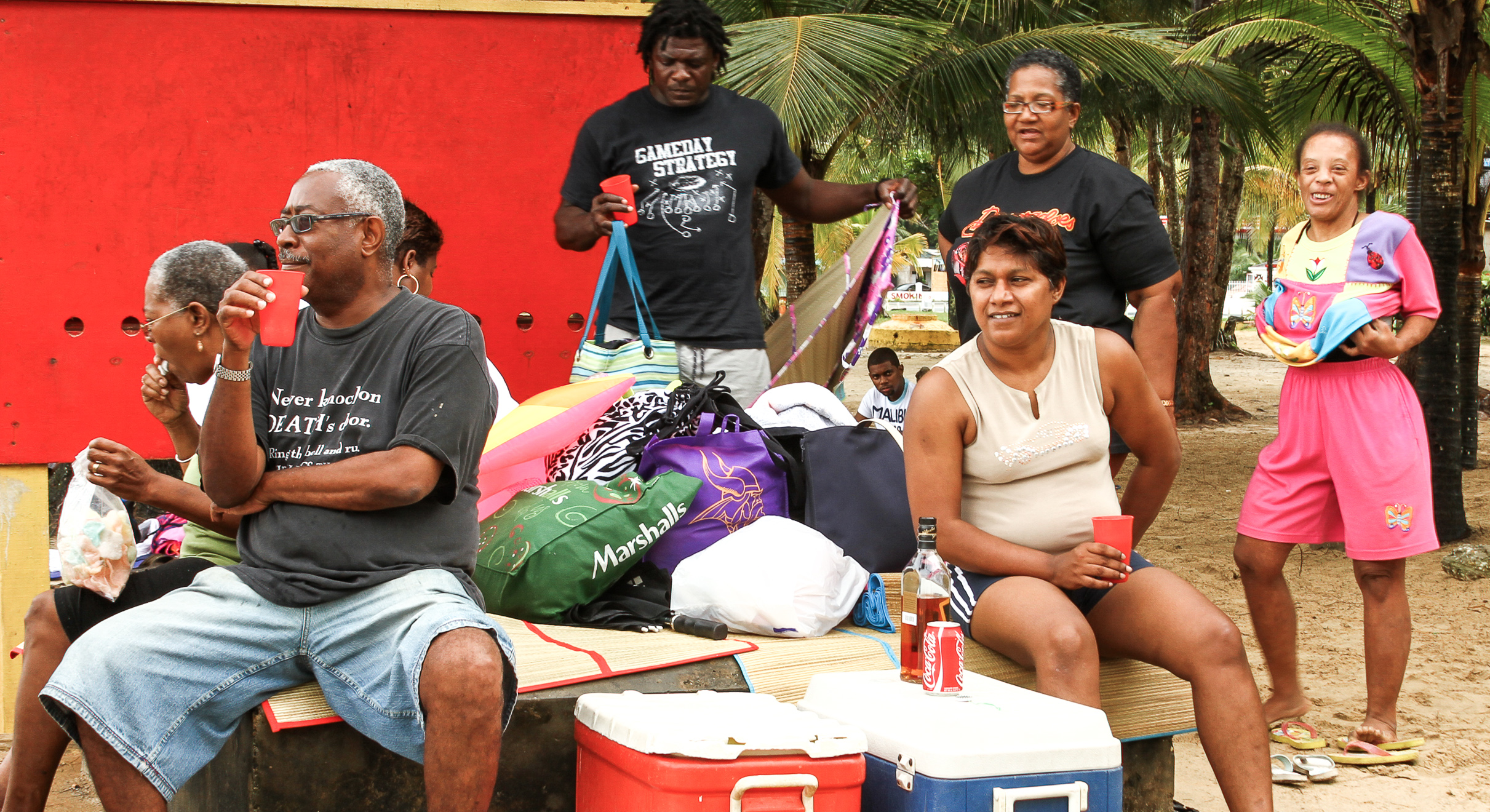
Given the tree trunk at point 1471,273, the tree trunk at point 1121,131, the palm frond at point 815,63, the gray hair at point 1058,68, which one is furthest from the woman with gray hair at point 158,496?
the tree trunk at point 1121,131

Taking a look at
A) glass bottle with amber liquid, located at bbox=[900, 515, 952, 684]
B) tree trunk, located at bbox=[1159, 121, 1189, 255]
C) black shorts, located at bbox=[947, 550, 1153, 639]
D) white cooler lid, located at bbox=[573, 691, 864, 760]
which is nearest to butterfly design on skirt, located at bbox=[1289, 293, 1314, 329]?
black shorts, located at bbox=[947, 550, 1153, 639]

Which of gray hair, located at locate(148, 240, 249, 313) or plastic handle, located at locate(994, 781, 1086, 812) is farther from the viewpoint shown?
gray hair, located at locate(148, 240, 249, 313)

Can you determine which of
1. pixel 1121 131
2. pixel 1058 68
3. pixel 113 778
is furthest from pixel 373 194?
pixel 1121 131

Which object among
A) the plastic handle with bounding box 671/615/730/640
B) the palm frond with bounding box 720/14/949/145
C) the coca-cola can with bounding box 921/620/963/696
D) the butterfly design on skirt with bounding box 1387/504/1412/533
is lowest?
the plastic handle with bounding box 671/615/730/640

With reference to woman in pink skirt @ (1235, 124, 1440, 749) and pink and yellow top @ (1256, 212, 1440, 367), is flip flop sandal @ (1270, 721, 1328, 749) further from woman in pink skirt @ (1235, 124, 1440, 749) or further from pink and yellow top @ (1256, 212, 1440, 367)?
pink and yellow top @ (1256, 212, 1440, 367)

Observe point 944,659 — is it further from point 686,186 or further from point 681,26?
point 681,26

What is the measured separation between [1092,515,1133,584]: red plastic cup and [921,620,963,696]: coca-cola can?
46 centimetres

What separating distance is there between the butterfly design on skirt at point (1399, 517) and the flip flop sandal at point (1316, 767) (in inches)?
30.9

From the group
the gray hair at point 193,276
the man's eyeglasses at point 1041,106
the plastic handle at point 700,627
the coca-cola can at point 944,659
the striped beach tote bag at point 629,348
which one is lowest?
the plastic handle at point 700,627

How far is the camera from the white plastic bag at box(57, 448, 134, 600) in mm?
2932

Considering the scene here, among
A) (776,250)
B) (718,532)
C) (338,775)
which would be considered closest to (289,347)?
(338,775)

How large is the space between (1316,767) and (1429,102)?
5540 millimetres

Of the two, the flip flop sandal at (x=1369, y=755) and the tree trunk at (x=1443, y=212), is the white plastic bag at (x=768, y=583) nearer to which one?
the flip flop sandal at (x=1369, y=755)

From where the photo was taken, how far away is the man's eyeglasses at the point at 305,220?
2.72 meters
